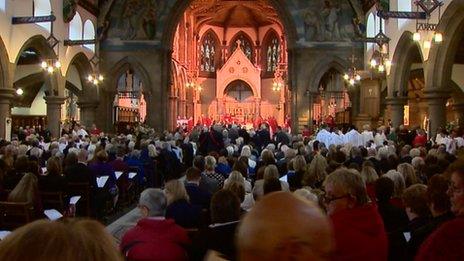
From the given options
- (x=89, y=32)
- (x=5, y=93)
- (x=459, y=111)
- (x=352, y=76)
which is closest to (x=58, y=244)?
(x=5, y=93)

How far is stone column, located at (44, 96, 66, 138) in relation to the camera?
2728 cm

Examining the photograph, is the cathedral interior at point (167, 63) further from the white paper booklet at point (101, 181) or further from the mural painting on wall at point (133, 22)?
the white paper booklet at point (101, 181)

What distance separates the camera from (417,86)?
109 feet

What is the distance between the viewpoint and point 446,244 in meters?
2.60

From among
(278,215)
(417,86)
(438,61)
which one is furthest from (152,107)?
(278,215)

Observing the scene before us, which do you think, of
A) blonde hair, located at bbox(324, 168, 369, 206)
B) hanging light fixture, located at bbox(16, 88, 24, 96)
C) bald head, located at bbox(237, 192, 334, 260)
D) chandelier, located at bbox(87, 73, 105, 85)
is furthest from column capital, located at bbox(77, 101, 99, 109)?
bald head, located at bbox(237, 192, 334, 260)

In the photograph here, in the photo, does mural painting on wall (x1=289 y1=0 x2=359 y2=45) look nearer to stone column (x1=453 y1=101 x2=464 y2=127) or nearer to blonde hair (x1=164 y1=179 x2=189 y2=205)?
stone column (x1=453 y1=101 x2=464 y2=127)

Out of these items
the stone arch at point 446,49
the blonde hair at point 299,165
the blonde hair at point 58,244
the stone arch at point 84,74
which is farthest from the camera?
the stone arch at point 84,74

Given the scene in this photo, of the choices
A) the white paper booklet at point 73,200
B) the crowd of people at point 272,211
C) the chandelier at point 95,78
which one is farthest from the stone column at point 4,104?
the white paper booklet at point 73,200

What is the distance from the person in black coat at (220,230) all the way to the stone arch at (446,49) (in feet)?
46.4

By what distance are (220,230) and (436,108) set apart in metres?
17.3

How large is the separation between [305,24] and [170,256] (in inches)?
1146

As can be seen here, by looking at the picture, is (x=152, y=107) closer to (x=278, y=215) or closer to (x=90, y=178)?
(x=90, y=178)

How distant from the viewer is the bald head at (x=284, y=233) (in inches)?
71.1
